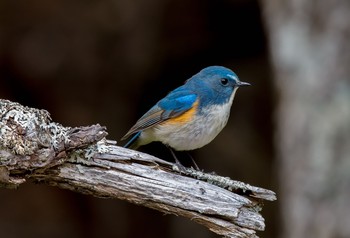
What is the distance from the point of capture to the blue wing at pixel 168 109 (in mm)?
5777

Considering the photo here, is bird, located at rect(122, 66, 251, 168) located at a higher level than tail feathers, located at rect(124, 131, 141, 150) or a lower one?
higher

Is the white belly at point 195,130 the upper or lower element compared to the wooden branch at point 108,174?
upper

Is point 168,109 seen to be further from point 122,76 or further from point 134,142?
point 122,76

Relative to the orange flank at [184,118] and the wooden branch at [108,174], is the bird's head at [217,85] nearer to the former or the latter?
the orange flank at [184,118]

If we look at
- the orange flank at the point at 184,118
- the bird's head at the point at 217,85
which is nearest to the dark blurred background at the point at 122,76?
the bird's head at the point at 217,85

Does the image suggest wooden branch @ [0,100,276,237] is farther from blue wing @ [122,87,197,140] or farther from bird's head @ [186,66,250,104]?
bird's head @ [186,66,250,104]

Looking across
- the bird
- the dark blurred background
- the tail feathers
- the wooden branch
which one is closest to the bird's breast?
the bird

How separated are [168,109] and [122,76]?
3149 millimetres

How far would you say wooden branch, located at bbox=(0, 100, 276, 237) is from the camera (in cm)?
426

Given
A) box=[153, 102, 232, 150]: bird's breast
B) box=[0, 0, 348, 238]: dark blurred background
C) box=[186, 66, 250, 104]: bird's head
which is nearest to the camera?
box=[153, 102, 232, 150]: bird's breast

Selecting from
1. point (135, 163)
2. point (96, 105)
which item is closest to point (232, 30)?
point (96, 105)

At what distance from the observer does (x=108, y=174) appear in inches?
177

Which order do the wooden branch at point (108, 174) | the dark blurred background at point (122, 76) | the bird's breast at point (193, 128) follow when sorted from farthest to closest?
the dark blurred background at point (122, 76) → the bird's breast at point (193, 128) → the wooden branch at point (108, 174)

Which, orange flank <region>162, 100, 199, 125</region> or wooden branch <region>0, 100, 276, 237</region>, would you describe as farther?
orange flank <region>162, 100, 199, 125</region>
